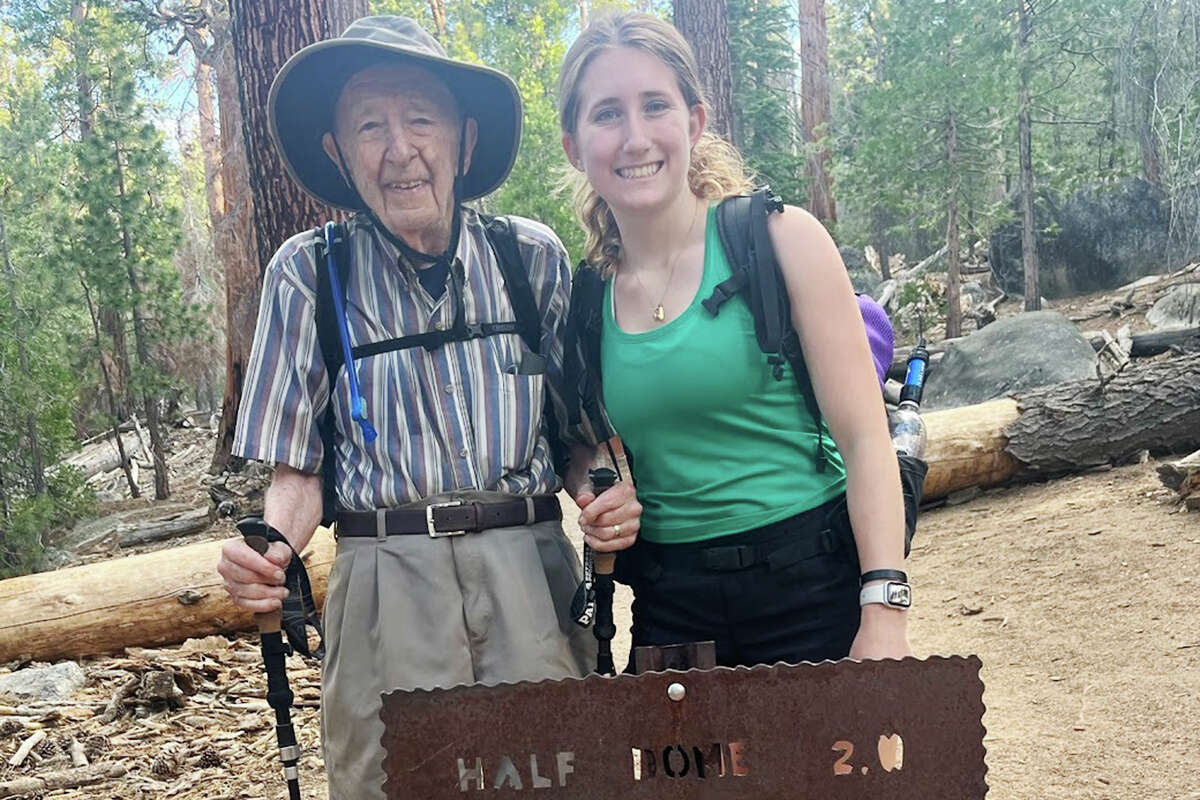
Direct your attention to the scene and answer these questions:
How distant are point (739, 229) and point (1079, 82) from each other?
24744 millimetres

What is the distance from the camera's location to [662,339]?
2.08 meters

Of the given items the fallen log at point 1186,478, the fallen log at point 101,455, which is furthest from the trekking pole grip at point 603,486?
the fallen log at point 101,455

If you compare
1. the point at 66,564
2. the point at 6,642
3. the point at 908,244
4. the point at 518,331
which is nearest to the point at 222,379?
the point at 66,564

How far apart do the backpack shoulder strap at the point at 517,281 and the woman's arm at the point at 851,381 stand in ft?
2.02

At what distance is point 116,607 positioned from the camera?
5.77 meters

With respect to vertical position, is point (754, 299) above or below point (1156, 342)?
above

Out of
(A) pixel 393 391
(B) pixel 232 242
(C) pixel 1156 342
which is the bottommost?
(C) pixel 1156 342

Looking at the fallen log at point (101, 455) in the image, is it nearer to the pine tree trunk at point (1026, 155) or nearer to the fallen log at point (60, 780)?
the fallen log at point (60, 780)

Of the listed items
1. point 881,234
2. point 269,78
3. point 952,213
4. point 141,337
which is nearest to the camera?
point 269,78

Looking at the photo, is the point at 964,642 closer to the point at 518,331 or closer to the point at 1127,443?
the point at 1127,443

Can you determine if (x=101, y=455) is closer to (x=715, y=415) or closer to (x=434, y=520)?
(x=434, y=520)

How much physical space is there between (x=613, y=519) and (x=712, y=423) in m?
0.29

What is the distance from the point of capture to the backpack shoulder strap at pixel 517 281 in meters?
2.36

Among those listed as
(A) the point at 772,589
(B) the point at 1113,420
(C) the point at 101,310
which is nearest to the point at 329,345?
(A) the point at 772,589
